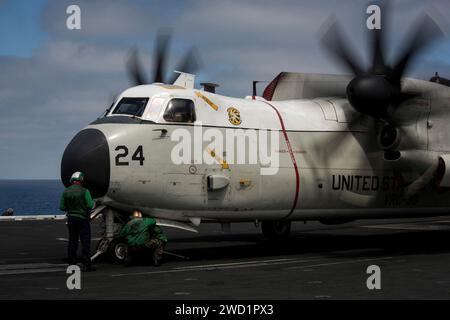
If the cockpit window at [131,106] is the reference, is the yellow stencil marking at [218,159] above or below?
below

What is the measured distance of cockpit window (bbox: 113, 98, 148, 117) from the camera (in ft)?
59.3

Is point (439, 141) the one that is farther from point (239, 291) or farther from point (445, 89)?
point (239, 291)

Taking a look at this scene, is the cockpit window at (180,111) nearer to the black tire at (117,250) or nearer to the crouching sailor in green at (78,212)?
the crouching sailor in green at (78,212)

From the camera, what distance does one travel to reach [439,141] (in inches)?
866

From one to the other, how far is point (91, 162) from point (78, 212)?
1.27m

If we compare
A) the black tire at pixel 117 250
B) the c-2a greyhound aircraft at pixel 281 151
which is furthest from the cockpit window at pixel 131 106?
the black tire at pixel 117 250

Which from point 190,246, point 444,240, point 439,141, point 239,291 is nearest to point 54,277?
point 239,291

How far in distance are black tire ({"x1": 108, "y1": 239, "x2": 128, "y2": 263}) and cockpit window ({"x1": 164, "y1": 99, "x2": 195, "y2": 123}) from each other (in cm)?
343

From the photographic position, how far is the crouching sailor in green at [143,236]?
17.1m

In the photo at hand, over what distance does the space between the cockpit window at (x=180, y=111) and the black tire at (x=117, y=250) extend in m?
3.43

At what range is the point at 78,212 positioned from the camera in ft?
53.8

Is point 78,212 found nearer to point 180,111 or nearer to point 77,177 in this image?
point 77,177

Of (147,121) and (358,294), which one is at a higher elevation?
(147,121)
